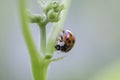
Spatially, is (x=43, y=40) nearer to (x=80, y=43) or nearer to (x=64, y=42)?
(x=64, y=42)

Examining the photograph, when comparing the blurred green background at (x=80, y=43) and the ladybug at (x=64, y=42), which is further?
the blurred green background at (x=80, y=43)

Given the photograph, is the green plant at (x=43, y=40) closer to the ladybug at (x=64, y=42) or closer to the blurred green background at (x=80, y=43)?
the ladybug at (x=64, y=42)

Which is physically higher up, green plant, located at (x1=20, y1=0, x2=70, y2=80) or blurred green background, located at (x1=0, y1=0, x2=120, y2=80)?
green plant, located at (x1=20, y1=0, x2=70, y2=80)

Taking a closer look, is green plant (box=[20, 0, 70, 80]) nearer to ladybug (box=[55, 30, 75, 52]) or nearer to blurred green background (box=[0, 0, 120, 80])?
ladybug (box=[55, 30, 75, 52])

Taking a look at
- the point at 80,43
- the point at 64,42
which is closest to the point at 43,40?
the point at 64,42

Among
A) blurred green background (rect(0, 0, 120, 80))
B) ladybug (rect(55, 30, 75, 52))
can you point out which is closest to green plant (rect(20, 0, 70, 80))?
ladybug (rect(55, 30, 75, 52))

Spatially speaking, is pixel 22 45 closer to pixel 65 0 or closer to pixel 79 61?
pixel 79 61

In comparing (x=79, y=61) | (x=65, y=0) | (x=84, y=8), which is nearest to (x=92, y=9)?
(x=84, y=8)

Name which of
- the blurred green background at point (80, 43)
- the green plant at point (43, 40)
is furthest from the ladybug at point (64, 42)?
the blurred green background at point (80, 43)
